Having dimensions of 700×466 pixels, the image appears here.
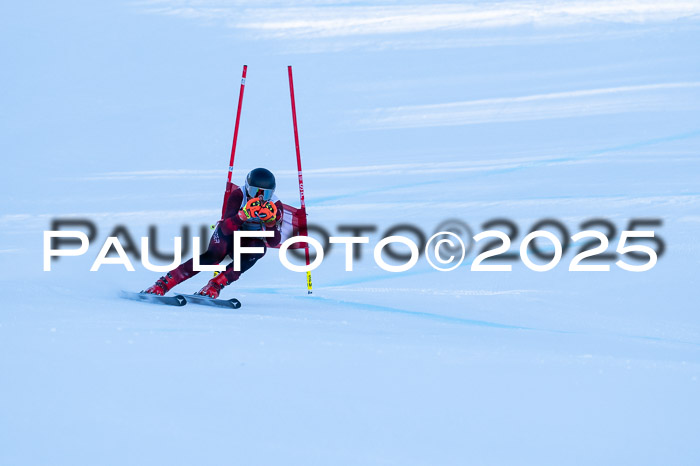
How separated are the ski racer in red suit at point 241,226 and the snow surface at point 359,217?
302 millimetres

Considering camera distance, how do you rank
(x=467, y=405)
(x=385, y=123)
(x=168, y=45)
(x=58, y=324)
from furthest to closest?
1. (x=168, y=45)
2. (x=385, y=123)
3. (x=58, y=324)
4. (x=467, y=405)

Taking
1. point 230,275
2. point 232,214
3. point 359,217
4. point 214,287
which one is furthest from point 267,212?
point 359,217

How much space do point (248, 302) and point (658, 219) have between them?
386 centimetres

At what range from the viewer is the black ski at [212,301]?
209 inches

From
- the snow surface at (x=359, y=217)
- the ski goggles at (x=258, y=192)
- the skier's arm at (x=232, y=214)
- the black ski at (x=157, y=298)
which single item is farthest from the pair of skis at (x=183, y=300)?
the ski goggles at (x=258, y=192)

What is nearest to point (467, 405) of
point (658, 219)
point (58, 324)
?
point (58, 324)

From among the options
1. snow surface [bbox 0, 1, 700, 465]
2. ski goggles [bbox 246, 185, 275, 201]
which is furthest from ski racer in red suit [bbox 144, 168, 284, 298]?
snow surface [bbox 0, 1, 700, 465]

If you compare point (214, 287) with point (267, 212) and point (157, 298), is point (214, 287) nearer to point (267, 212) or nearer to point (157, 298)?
point (157, 298)

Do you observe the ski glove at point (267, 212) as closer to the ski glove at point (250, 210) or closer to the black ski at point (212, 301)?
the ski glove at point (250, 210)

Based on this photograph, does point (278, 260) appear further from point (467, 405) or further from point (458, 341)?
point (467, 405)

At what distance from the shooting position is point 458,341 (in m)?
4.65

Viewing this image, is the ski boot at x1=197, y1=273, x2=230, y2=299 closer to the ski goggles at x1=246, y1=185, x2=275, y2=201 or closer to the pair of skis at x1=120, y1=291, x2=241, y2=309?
the pair of skis at x1=120, y1=291, x2=241, y2=309

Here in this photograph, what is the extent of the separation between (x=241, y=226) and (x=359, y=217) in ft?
11.6

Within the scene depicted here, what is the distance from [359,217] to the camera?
9.05m
